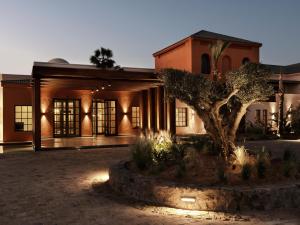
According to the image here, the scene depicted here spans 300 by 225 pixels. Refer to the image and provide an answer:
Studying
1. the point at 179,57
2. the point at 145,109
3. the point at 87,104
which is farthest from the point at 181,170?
the point at 179,57

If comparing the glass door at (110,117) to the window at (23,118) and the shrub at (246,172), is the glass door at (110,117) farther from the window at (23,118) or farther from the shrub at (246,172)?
the shrub at (246,172)

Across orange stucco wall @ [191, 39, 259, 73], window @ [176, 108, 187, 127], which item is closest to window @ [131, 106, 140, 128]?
window @ [176, 108, 187, 127]

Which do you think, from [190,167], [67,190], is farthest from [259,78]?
[67,190]

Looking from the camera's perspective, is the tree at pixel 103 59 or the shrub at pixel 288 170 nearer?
the shrub at pixel 288 170

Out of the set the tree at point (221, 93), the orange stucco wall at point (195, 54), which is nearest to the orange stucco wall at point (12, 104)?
the orange stucco wall at point (195, 54)

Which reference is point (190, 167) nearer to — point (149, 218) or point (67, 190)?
point (149, 218)

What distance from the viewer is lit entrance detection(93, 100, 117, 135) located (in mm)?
19798

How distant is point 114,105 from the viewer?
66.2 feet

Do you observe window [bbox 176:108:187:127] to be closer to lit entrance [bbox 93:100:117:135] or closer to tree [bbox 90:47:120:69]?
lit entrance [bbox 93:100:117:135]

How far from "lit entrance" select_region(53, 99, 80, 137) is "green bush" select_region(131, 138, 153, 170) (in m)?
12.2

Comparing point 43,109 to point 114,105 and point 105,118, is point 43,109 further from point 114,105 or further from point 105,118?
point 114,105

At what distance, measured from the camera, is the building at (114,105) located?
1695cm

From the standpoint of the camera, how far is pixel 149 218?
4590 mm

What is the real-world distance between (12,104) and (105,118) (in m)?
Answer: 5.57
